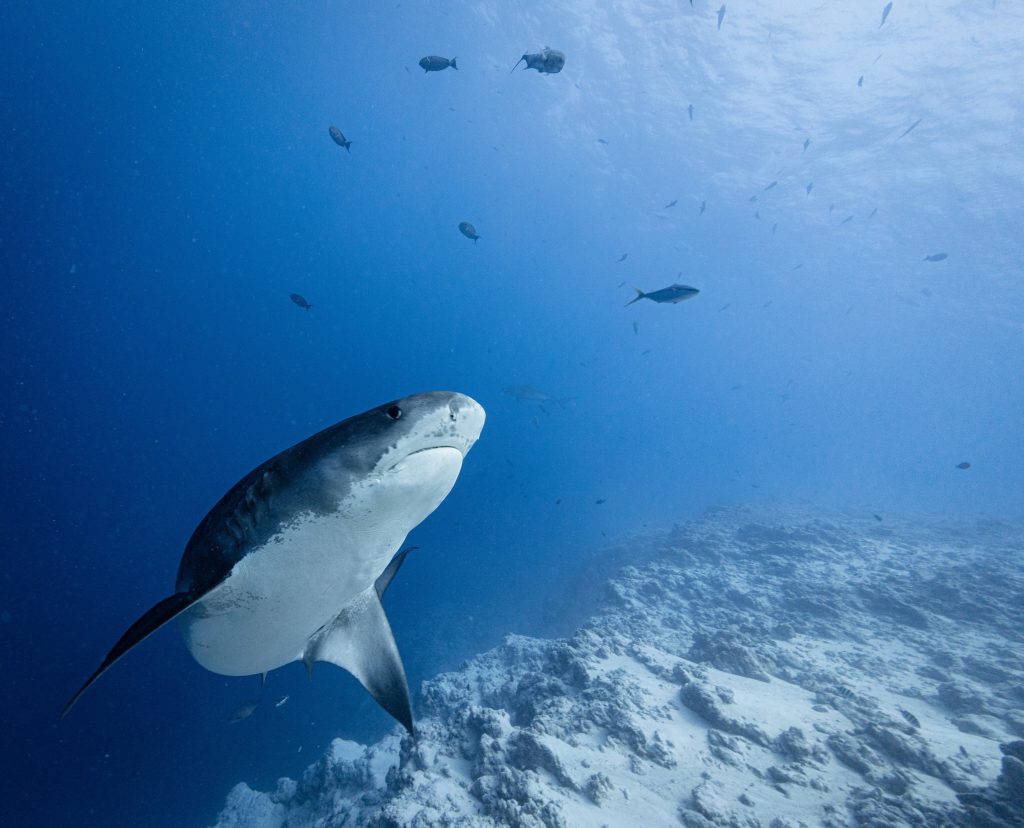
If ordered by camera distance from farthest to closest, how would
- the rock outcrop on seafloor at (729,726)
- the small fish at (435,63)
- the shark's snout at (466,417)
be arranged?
the small fish at (435,63)
the rock outcrop on seafloor at (729,726)
the shark's snout at (466,417)

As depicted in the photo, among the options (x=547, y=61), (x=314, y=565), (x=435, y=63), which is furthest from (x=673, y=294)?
(x=314, y=565)

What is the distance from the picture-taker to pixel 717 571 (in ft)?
51.5

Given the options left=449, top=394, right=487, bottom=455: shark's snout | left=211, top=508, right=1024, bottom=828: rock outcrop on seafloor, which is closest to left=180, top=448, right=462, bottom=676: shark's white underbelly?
left=449, top=394, right=487, bottom=455: shark's snout

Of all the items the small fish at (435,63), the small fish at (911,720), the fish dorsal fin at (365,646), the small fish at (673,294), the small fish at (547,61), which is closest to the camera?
the fish dorsal fin at (365,646)

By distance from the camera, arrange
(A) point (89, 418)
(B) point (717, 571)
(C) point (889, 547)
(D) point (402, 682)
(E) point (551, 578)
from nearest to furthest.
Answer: (D) point (402, 682)
(B) point (717, 571)
(C) point (889, 547)
(E) point (551, 578)
(A) point (89, 418)

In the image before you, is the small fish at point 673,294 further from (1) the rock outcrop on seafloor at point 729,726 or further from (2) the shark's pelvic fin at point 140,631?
(2) the shark's pelvic fin at point 140,631

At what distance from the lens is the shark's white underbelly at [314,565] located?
73.0 inches

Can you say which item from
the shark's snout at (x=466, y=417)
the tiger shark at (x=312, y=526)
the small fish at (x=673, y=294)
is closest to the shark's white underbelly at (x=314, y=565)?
the tiger shark at (x=312, y=526)

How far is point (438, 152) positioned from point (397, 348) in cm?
8003

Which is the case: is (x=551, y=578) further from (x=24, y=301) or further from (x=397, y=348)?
(x=397, y=348)

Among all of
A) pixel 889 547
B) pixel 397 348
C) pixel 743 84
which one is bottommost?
pixel 397 348

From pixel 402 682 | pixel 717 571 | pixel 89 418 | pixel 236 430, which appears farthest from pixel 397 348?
pixel 402 682

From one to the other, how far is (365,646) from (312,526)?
209cm

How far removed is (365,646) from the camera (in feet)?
11.5
